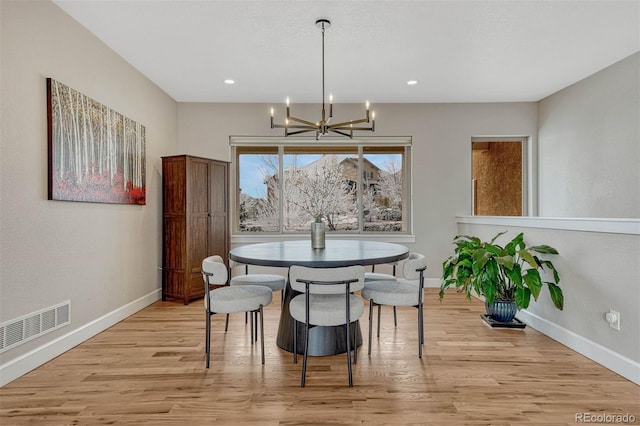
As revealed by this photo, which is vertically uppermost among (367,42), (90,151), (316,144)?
(367,42)

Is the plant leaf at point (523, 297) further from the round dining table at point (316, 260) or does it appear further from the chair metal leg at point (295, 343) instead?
the chair metal leg at point (295, 343)

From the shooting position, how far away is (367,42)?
314 cm

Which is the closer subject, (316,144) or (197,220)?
(197,220)

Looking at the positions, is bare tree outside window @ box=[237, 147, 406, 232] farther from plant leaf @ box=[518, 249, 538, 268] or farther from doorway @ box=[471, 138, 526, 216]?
plant leaf @ box=[518, 249, 538, 268]

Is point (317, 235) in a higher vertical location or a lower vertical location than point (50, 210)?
lower

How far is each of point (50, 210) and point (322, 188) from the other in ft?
10.7

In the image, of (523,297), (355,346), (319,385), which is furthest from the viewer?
(523,297)

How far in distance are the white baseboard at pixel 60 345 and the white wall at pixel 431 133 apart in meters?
2.34

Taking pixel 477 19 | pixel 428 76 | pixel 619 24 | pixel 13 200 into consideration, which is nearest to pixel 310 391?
pixel 13 200

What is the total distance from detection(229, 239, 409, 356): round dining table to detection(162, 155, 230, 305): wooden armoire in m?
1.54

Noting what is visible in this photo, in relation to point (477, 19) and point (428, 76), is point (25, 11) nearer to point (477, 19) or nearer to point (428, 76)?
point (477, 19)

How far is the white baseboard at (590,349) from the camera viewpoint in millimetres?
2236

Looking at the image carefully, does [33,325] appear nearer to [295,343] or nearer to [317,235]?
[295,343]

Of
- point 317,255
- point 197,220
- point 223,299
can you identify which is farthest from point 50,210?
point 317,255
